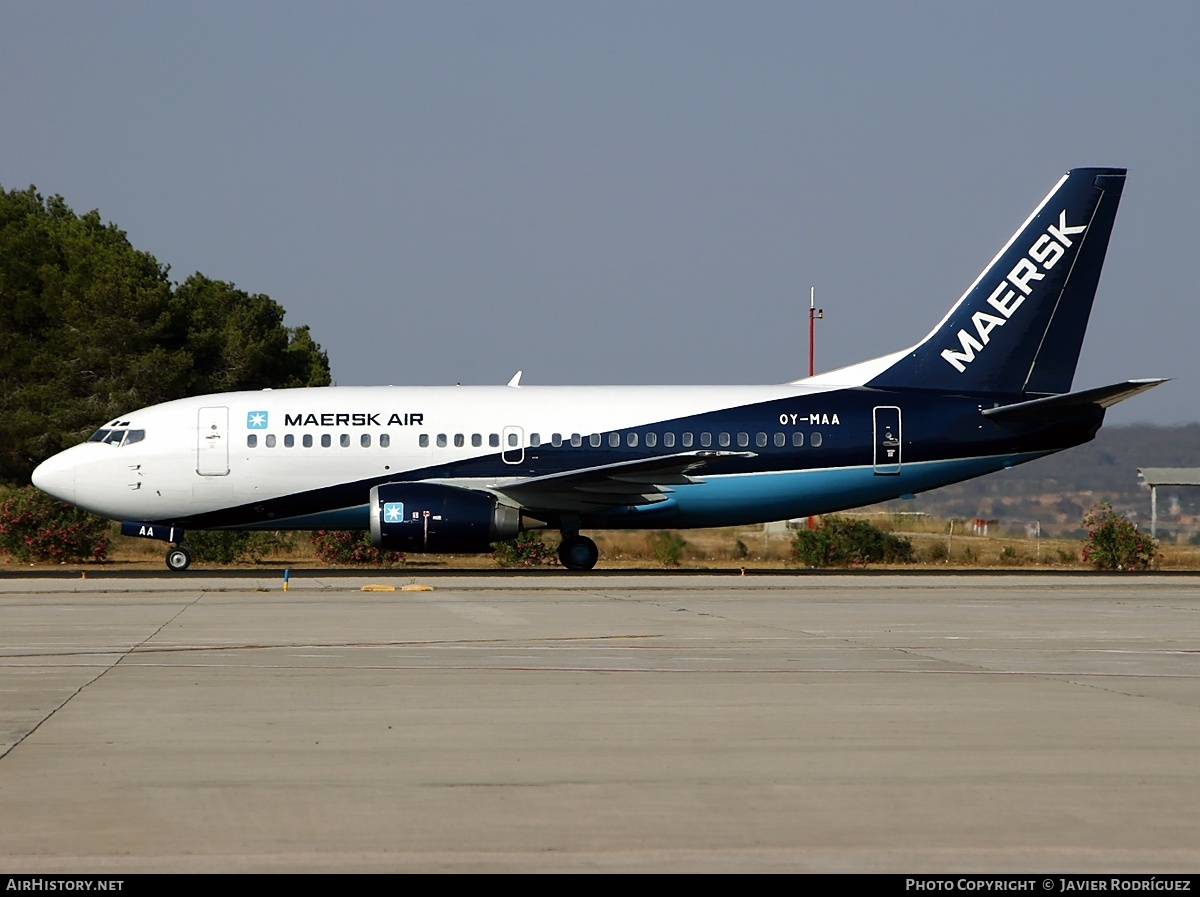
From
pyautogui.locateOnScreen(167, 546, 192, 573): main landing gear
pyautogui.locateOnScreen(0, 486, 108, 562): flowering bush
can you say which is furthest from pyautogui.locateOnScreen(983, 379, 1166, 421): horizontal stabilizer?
pyautogui.locateOnScreen(0, 486, 108, 562): flowering bush

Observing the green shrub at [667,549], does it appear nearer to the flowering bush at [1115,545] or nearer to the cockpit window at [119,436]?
the flowering bush at [1115,545]

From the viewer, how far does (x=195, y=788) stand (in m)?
7.85

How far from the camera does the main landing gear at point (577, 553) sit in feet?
96.5

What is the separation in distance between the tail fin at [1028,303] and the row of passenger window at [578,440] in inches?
106

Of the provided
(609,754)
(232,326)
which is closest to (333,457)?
(609,754)

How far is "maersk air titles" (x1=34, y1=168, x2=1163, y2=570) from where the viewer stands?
2823 cm

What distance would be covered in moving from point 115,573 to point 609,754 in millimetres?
22052

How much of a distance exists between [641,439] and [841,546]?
8.68 metres

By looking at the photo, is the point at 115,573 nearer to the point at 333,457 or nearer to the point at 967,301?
the point at 333,457

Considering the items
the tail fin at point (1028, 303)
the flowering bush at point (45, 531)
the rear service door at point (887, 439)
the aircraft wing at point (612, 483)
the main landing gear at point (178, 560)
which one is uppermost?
the tail fin at point (1028, 303)

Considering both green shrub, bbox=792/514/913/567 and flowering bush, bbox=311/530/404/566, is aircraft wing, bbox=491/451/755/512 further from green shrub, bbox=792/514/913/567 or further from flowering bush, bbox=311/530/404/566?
green shrub, bbox=792/514/913/567

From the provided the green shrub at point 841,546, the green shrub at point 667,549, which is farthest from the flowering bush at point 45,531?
the green shrub at point 841,546

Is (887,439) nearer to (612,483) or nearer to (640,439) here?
(640,439)

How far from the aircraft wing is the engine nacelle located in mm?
978
